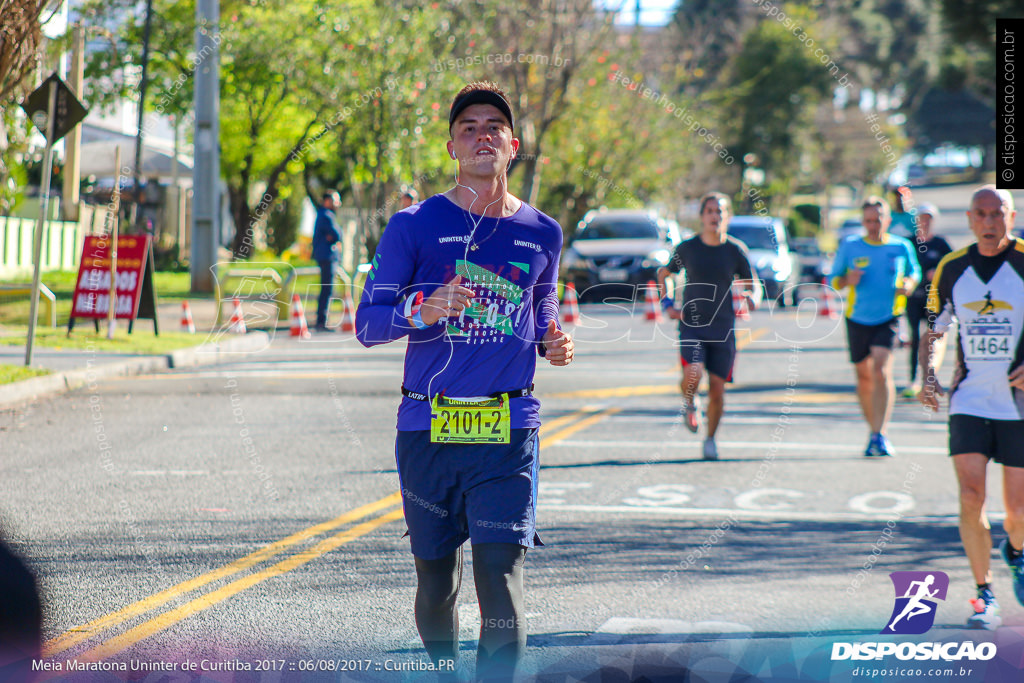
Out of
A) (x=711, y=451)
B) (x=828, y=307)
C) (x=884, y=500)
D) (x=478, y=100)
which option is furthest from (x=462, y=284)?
(x=828, y=307)

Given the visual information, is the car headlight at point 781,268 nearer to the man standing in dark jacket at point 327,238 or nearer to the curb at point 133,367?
the man standing in dark jacket at point 327,238

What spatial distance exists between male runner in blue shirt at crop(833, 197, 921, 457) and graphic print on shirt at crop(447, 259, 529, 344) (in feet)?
22.7

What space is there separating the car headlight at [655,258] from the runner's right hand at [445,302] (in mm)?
19632

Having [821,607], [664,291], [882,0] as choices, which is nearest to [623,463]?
[664,291]

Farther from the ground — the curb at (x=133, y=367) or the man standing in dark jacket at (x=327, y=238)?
the man standing in dark jacket at (x=327, y=238)

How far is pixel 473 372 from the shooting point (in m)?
3.85

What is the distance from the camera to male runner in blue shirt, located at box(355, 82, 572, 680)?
3.80 meters

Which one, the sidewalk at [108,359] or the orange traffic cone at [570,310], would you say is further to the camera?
the orange traffic cone at [570,310]

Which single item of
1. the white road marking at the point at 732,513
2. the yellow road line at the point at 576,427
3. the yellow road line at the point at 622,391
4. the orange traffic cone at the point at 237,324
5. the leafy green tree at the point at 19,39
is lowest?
the white road marking at the point at 732,513

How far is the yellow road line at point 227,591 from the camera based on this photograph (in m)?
4.65

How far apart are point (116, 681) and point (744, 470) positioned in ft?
19.5

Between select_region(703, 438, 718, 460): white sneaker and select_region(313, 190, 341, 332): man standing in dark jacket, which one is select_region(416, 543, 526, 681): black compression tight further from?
select_region(313, 190, 341, 332): man standing in dark jacket

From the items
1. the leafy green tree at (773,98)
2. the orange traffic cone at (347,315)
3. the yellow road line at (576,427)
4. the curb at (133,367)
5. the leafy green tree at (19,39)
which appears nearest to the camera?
the yellow road line at (576,427)

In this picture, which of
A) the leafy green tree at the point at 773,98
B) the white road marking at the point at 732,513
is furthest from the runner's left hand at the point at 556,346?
the leafy green tree at the point at 773,98
